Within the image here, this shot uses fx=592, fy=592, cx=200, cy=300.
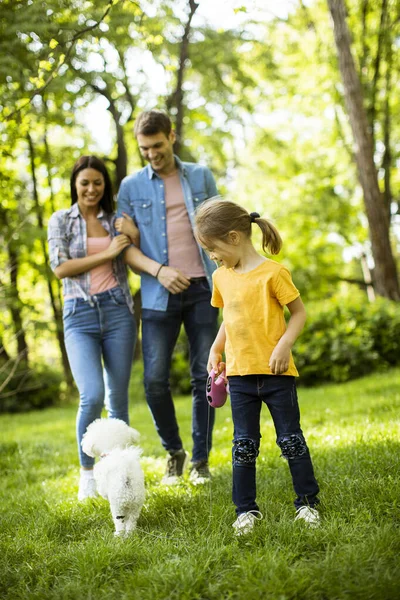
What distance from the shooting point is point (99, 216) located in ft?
14.3

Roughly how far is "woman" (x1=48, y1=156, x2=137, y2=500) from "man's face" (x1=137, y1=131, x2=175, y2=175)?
41 cm

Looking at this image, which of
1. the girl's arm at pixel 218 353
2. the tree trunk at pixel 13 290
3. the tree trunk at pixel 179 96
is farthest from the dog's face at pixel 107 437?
the tree trunk at pixel 179 96

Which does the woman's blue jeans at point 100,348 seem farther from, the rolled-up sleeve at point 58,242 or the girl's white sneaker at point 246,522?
the girl's white sneaker at point 246,522

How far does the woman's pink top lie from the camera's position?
4.19 metres

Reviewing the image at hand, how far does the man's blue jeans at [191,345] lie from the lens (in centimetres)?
412

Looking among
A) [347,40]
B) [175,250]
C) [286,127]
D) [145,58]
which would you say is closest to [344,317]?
[347,40]

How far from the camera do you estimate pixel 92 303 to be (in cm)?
412

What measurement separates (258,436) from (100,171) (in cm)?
227

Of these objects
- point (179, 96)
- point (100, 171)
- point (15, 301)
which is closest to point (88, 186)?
point (100, 171)

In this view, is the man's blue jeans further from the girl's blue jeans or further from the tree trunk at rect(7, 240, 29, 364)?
the tree trunk at rect(7, 240, 29, 364)

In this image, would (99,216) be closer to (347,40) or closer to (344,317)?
(344,317)

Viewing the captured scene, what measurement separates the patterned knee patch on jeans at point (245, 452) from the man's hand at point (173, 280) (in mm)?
1267

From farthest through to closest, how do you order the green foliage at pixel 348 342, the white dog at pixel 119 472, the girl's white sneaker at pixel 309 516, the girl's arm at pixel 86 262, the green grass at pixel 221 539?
the green foliage at pixel 348 342 < the girl's arm at pixel 86 262 < the white dog at pixel 119 472 < the girl's white sneaker at pixel 309 516 < the green grass at pixel 221 539

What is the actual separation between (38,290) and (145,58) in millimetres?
10623
